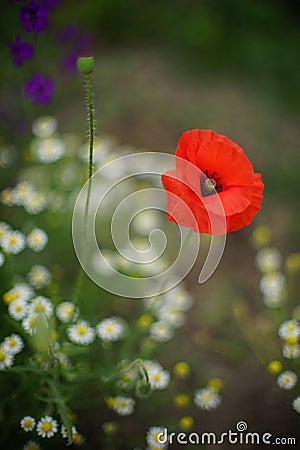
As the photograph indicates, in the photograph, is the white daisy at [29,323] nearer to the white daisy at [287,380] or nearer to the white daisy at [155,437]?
the white daisy at [155,437]

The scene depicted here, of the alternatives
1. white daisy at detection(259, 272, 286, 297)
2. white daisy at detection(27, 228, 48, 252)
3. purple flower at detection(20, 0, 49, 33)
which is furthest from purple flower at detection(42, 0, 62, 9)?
white daisy at detection(259, 272, 286, 297)

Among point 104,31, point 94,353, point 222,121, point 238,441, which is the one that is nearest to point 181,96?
point 222,121

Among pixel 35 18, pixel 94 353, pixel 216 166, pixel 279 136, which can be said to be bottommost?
pixel 94 353

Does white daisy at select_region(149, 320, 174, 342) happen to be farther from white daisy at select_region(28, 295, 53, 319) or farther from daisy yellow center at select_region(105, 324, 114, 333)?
white daisy at select_region(28, 295, 53, 319)

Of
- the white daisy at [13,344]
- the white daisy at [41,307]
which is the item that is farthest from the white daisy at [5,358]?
the white daisy at [41,307]

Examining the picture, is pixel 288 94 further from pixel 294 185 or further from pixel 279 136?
pixel 294 185

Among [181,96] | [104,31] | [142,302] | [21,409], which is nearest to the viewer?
[21,409]
